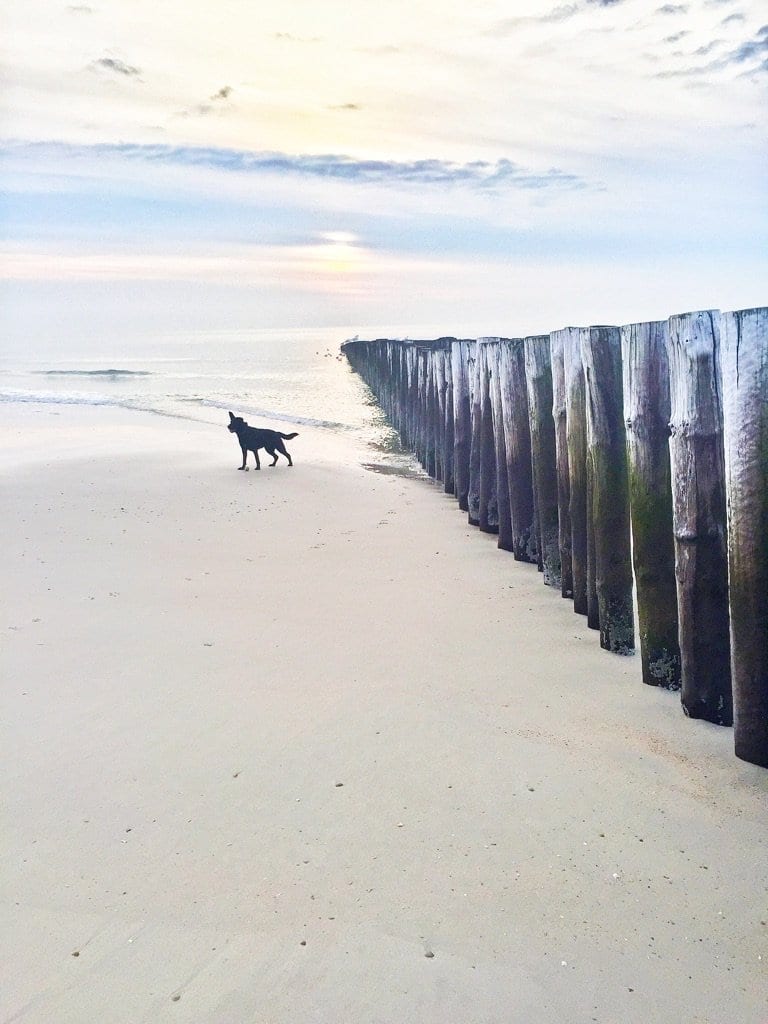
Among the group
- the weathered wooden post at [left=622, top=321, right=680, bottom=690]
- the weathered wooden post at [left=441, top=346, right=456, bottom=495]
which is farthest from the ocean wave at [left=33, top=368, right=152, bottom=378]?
the weathered wooden post at [left=622, top=321, right=680, bottom=690]

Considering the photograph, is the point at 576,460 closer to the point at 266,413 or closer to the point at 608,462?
the point at 608,462

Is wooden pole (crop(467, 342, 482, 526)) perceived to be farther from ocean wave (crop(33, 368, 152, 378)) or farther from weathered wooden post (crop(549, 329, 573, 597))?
ocean wave (crop(33, 368, 152, 378))

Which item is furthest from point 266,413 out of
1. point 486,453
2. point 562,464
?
point 562,464

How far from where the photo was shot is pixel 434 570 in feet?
19.1

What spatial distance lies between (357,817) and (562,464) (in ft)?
9.75

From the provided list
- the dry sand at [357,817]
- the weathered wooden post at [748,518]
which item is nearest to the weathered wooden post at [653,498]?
the dry sand at [357,817]

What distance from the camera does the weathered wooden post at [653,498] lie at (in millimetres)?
3855

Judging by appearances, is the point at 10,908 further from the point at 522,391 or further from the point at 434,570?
the point at 522,391

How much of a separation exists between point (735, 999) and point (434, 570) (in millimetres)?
3819

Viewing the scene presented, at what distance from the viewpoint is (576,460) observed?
4875mm

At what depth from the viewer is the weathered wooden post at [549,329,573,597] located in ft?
16.7

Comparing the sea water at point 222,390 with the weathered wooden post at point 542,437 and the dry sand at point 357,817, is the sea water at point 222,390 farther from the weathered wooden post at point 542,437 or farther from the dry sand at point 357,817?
the dry sand at point 357,817

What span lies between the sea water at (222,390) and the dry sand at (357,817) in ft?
29.1

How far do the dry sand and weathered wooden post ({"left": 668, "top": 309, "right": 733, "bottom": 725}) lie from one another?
18 cm
